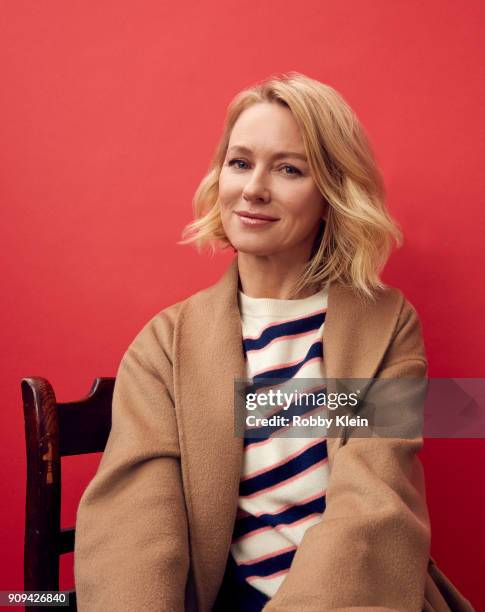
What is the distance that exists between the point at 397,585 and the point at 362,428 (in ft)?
0.84

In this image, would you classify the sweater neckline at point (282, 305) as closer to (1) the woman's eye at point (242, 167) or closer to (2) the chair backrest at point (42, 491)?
(1) the woman's eye at point (242, 167)

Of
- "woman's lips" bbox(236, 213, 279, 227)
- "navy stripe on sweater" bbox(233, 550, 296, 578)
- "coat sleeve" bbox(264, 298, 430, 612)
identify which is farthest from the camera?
"woman's lips" bbox(236, 213, 279, 227)

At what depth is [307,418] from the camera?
116cm

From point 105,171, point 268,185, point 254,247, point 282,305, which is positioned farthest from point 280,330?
point 105,171

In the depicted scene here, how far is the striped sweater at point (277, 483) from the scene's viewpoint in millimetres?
1092

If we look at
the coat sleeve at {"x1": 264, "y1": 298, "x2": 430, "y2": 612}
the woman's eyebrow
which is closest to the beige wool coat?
the coat sleeve at {"x1": 264, "y1": 298, "x2": 430, "y2": 612}

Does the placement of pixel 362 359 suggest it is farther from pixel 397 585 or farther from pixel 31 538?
pixel 31 538

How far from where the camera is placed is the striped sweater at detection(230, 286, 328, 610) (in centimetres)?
109

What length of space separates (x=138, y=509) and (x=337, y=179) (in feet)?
2.21

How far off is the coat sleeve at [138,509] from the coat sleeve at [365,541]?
169mm

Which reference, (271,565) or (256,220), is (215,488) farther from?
(256,220)

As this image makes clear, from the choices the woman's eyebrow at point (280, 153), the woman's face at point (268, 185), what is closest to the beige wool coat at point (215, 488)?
the woman's face at point (268, 185)

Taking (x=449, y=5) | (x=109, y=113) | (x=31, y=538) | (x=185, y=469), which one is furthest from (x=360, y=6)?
(x=31, y=538)

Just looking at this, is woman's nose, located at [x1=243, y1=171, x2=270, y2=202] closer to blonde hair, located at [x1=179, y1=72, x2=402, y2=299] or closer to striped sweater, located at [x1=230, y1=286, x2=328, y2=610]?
blonde hair, located at [x1=179, y1=72, x2=402, y2=299]
